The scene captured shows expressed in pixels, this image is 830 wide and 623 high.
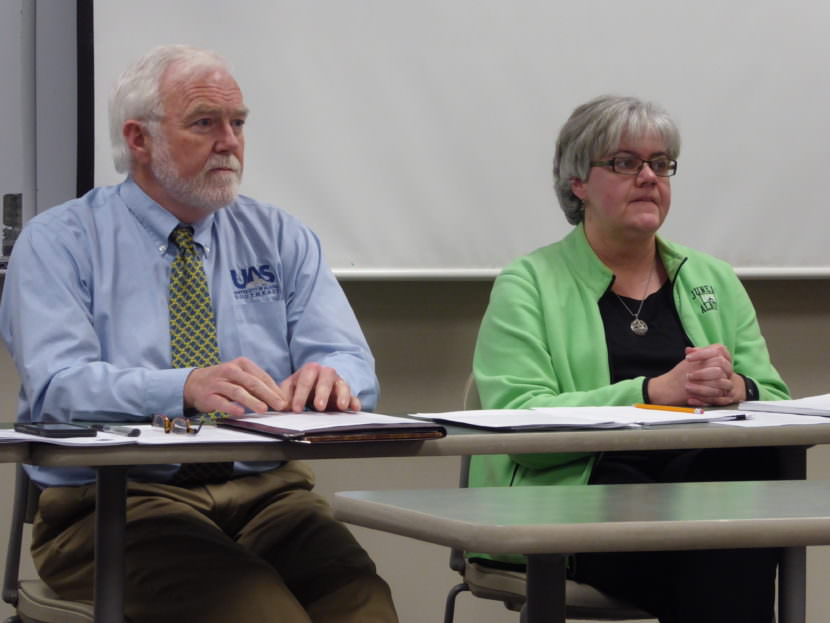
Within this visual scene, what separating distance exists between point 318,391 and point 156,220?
57 cm

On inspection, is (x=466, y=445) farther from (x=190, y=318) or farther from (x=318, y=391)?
(x=190, y=318)

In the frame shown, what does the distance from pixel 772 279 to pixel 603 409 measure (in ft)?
4.93

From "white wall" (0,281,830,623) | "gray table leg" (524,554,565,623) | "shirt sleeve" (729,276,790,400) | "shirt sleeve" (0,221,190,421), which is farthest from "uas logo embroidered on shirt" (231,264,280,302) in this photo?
"gray table leg" (524,554,565,623)

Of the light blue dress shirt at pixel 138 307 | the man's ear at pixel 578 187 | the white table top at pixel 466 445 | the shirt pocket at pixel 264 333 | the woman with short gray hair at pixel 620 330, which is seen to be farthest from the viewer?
the man's ear at pixel 578 187

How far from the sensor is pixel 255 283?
240cm

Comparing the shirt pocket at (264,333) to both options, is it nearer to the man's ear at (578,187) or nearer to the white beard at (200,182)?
the white beard at (200,182)

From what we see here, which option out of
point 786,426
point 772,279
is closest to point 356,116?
point 772,279

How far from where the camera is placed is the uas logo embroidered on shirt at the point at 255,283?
238 cm

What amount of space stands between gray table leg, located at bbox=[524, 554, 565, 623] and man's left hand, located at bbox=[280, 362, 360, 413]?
1.98 feet

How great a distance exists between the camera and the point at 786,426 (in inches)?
75.4

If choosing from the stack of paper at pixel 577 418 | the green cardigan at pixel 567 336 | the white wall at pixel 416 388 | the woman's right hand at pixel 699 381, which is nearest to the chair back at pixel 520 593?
the green cardigan at pixel 567 336

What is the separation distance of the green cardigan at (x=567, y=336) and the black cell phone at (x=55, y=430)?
0.89 metres

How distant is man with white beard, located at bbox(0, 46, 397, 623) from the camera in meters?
1.94

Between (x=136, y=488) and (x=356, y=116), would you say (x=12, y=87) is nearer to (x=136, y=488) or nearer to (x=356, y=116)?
(x=356, y=116)
